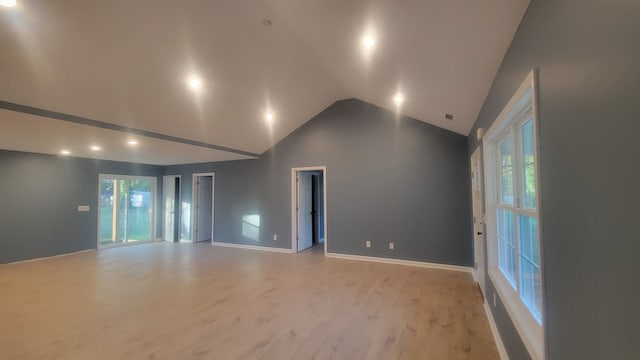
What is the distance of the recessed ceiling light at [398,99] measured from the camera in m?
4.28

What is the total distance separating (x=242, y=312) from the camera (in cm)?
336

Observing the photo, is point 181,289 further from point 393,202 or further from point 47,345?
point 393,202

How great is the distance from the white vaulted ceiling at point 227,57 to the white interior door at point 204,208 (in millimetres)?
3518

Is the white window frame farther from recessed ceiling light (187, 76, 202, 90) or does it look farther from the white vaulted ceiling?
recessed ceiling light (187, 76, 202, 90)

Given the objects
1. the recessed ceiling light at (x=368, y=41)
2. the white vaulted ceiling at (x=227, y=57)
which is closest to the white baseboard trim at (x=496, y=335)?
the white vaulted ceiling at (x=227, y=57)

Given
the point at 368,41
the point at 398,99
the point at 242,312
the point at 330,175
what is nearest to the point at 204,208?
the point at 330,175

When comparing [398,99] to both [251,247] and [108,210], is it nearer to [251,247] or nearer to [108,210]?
[251,247]

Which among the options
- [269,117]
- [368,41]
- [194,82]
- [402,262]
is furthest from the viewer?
[269,117]

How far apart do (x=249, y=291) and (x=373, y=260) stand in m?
2.66

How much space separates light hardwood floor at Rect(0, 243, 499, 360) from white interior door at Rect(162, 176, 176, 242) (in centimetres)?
311

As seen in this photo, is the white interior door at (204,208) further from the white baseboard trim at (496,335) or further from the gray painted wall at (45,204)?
the white baseboard trim at (496,335)

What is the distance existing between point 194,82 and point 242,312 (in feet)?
10.3

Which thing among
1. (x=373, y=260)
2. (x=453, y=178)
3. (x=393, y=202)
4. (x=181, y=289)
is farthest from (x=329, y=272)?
(x=453, y=178)

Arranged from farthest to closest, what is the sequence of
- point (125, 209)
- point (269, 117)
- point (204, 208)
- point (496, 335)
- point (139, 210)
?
1. point (204, 208)
2. point (139, 210)
3. point (125, 209)
4. point (269, 117)
5. point (496, 335)
